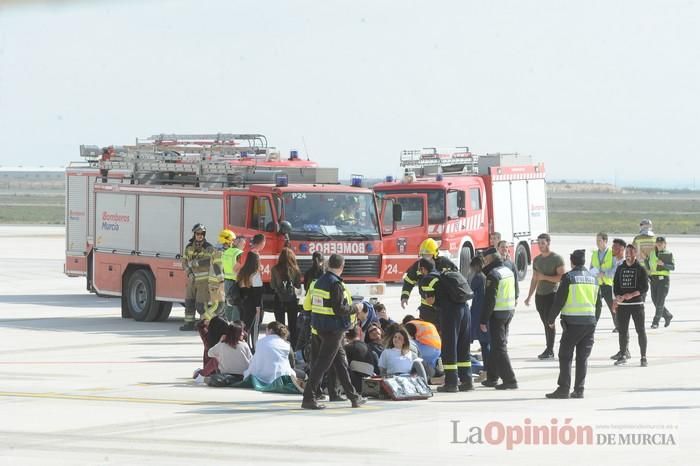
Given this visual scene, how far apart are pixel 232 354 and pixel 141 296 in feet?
31.6

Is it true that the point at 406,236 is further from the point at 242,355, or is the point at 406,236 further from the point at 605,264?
the point at 242,355

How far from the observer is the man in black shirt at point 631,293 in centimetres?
1866

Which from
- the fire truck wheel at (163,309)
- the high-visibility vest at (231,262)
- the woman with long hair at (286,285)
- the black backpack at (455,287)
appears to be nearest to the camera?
the black backpack at (455,287)

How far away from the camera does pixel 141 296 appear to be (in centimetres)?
2612

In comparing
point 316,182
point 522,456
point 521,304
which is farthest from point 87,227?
point 522,456

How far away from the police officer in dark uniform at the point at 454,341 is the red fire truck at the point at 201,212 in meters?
6.83

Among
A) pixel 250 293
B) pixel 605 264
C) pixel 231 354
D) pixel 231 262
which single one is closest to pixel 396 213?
pixel 605 264

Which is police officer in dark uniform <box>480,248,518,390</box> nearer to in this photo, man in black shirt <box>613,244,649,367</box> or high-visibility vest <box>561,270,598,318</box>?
high-visibility vest <box>561,270,598,318</box>

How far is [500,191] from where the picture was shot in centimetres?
3469

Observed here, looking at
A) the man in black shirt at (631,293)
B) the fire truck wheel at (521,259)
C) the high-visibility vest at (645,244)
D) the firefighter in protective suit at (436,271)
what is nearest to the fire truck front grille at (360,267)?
the high-visibility vest at (645,244)

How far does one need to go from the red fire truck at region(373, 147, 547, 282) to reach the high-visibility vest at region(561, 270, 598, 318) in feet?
34.6

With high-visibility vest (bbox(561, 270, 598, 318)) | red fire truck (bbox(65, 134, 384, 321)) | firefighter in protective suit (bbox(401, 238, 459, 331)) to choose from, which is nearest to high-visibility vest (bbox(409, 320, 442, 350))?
firefighter in protective suit (bbox(401, 238, 459, 331))

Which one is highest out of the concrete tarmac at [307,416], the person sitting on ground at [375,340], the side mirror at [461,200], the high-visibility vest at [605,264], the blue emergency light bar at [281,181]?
the side mirror at [461,200]

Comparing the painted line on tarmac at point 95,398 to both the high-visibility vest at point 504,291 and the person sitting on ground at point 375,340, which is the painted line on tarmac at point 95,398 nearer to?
the person sitting on ground at point 375,340
